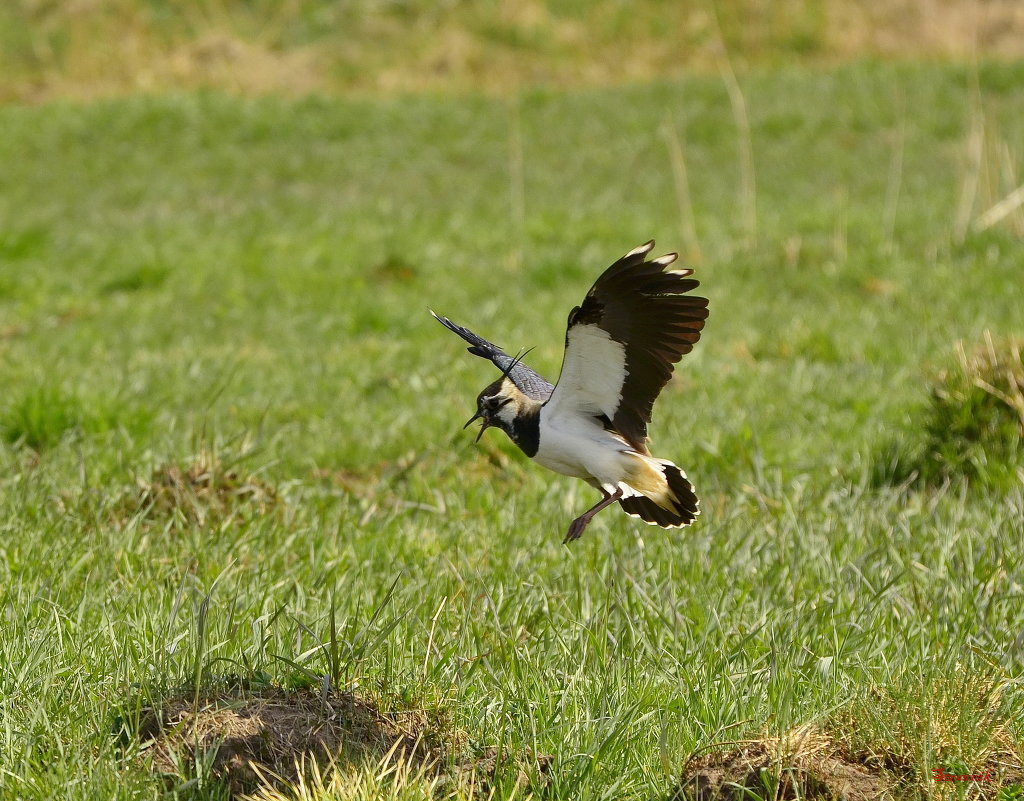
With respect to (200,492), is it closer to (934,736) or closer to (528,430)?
(528,430)

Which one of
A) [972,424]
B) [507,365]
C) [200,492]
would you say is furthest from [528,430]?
[972,424]

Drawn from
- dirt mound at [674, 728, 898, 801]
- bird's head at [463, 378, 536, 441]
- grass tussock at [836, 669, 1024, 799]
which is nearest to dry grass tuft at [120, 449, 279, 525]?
bird's head at [463, 378, 536, 441]

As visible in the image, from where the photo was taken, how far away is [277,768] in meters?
2.44

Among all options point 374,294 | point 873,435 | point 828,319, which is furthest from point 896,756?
point 374,294

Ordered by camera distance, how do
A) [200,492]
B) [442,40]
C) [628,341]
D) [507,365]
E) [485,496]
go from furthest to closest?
[442,40] < [485,496] < [200,492] < [507,365] < [628,341]

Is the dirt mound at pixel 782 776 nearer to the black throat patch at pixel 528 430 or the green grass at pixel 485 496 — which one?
the green grass at pixel 485 496

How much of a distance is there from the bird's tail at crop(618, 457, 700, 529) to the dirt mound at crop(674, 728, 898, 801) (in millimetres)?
672

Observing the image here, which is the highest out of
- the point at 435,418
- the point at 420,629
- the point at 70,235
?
the point at 420,629

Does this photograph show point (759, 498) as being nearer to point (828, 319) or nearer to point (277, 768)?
point (277, 768)

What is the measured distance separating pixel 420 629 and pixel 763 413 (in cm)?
345

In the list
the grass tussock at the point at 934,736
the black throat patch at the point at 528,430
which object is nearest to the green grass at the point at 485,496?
the grass tussock at the point at 934,736

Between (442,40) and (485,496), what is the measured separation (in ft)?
62.4

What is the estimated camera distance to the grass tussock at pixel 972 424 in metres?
5.07

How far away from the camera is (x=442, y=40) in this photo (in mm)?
22422
